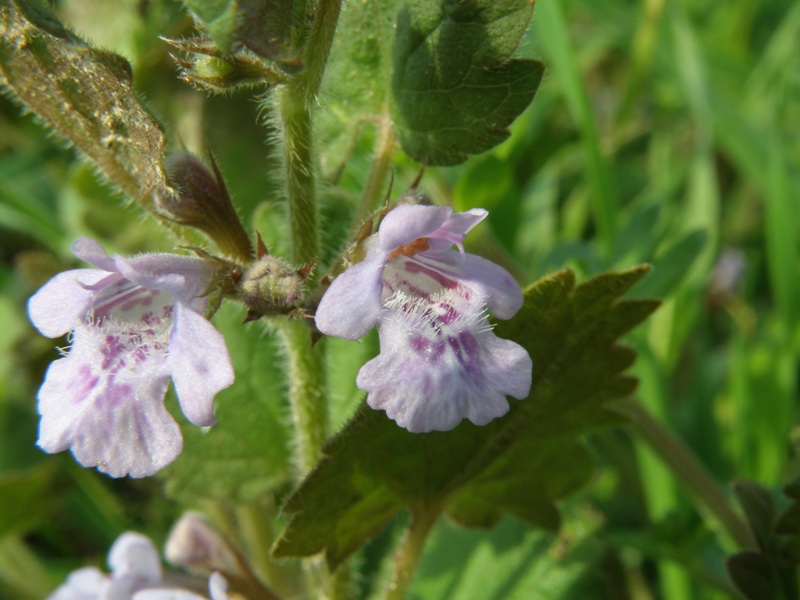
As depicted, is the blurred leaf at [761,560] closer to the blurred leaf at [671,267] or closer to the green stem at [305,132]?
the blurred leaf at [671,267]

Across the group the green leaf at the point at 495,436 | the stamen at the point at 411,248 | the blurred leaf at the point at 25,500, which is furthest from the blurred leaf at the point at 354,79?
the blurred leaf at the point at 25,500

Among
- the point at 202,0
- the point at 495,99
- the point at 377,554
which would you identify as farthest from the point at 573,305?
the point at 377,554

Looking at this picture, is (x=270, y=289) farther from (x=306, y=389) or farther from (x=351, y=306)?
(x=306, y=389)

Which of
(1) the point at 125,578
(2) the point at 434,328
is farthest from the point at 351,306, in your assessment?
(1) the point at 125,578

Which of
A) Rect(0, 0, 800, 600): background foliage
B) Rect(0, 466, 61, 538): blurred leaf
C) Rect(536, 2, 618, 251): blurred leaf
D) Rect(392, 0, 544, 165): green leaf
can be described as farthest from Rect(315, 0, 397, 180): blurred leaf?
Rect(0, 466, 61, 538): blurred leaf

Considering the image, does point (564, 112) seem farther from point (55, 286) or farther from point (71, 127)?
point (55, 286)

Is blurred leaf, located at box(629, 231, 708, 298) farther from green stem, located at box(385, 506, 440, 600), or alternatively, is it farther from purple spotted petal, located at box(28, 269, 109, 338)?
purple spotted petal, located at box(28, 269, 109, 338)
